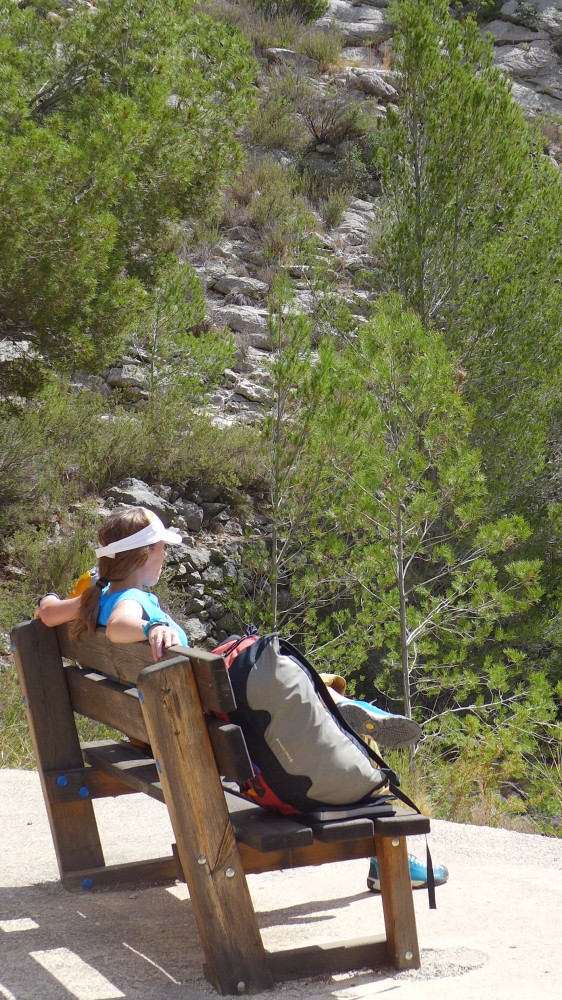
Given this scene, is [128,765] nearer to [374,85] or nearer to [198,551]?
[198,551]

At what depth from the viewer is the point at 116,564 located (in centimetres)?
244

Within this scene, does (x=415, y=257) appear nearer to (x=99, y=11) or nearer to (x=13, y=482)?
(x=99, y=11)

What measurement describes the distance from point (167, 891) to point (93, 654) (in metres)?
0.86

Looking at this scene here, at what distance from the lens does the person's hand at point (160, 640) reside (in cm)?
200

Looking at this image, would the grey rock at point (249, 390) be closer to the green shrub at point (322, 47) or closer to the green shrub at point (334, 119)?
the green shrub at point (334, 119)

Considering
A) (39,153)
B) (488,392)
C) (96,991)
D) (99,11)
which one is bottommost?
(488,392)

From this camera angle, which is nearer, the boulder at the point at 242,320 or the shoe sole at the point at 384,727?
the shoe sole at the point at 384,727

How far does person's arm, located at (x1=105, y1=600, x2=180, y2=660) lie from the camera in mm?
2008

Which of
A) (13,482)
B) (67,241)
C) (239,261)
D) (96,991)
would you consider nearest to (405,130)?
(67,241)

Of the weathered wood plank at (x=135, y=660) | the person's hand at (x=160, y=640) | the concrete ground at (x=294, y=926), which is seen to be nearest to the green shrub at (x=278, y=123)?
the concrete ground at (x=294, y=926)

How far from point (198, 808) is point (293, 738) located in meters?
0.25

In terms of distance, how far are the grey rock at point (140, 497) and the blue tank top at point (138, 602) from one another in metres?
6.84

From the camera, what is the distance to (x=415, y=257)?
8.82 m

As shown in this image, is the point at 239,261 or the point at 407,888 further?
the point at 239,261
